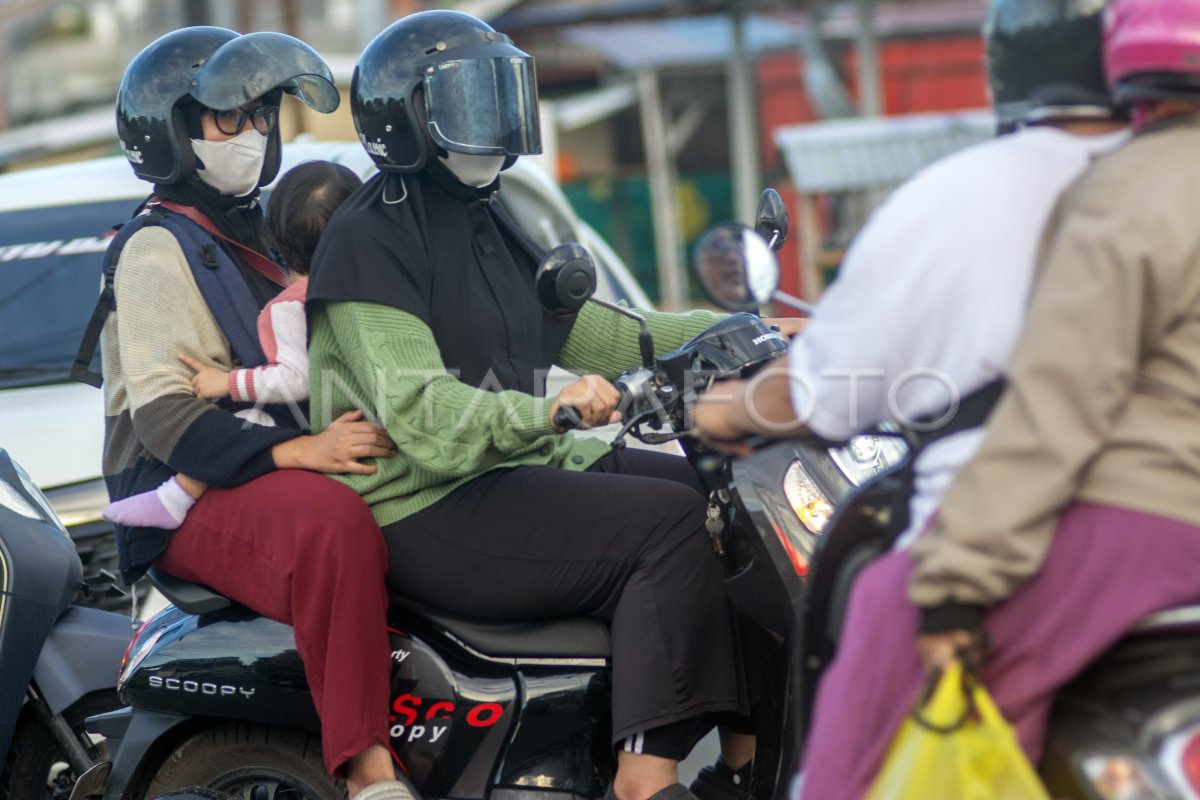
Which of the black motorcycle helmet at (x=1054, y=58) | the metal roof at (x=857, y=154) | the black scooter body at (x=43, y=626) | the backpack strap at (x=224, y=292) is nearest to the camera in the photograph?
the black motorcycle helmet at (x=1054, y=58)

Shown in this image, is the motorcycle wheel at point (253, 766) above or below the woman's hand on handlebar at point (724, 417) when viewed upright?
below

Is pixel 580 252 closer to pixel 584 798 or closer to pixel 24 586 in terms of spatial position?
pixel 584 798

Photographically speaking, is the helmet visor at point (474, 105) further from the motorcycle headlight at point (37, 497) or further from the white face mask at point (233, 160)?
the motorcycle headlight at point (37, 497)

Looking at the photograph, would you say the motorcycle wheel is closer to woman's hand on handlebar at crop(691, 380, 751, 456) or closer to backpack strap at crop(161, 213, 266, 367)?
backpack strap at crop(161, 213, 266, 367)

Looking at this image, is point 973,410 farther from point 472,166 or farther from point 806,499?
point 472,166

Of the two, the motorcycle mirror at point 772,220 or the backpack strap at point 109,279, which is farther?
the backpack strap at point 109,279

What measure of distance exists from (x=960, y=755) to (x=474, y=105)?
170cm

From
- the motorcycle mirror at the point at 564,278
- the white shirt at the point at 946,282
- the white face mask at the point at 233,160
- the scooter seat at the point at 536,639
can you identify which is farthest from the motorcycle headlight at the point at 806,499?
the white face mask at the point at 233,160

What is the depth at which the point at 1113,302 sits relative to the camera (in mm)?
1907

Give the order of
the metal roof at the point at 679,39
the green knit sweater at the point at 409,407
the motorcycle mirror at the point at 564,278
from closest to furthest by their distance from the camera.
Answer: the motorcycle mirror at the point at 564,278, the green knit sweater at the point at 409,407, the metal roof at the point at 679,39

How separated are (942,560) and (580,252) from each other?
3.28 feet

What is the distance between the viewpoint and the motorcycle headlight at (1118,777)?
6.15 feet

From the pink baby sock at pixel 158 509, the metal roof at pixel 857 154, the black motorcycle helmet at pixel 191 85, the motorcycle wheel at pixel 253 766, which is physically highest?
the black motorcycle helmet at pixel 191 85

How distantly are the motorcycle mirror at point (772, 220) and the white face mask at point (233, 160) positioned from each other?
46.5 inches
